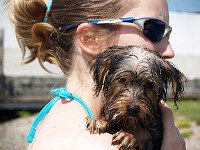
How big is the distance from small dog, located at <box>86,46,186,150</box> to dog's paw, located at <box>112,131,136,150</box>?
0.09 meters

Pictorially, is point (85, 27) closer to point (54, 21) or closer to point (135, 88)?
point (54, 21)

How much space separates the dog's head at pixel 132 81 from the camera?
12.2ft

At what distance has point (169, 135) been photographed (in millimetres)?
3732

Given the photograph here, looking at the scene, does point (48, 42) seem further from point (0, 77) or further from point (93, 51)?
point (0, 77)

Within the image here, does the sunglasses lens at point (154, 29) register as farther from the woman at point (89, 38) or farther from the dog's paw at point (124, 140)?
the dog's paw at point (124, 140)

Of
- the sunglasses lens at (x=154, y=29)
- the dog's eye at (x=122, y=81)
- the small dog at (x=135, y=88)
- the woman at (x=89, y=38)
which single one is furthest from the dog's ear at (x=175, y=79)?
the dog's eye at (x=122, y=81)

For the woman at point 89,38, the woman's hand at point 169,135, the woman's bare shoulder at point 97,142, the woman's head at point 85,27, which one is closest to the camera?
the woman's bare shoulder at point 97,142

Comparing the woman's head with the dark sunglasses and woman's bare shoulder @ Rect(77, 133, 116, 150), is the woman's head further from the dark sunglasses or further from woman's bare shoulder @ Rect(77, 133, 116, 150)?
woman's bare shoulder @ Rect(77, 133, 116, 150)

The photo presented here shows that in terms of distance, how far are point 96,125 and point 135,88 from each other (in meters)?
0.51

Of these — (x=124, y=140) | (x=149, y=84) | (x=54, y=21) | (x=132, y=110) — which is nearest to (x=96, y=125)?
(x=124, y=140)

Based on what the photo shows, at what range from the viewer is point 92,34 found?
150 inches

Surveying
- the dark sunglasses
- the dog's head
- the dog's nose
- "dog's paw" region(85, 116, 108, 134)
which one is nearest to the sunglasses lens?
the dark sunglasses

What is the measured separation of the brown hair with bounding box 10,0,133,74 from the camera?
3826 millimetres

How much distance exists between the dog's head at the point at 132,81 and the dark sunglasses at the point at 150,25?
129 mm
